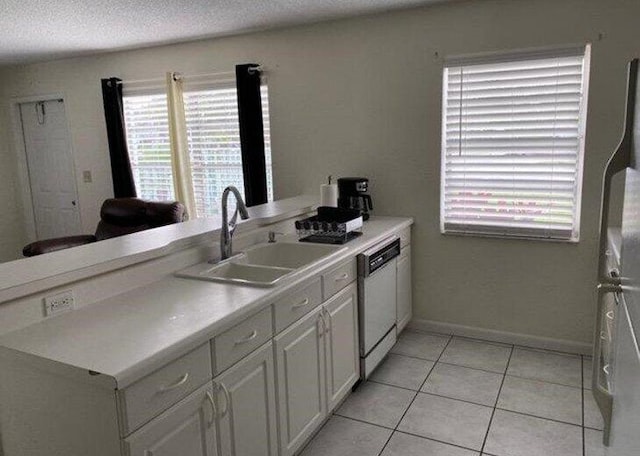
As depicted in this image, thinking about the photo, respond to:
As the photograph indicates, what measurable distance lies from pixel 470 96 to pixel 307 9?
1300mm

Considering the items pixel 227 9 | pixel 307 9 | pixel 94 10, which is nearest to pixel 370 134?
pixel 307 9

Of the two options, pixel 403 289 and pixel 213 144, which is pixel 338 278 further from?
pixel 213 144

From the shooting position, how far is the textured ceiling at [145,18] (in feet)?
10.4

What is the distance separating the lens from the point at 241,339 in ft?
5.87

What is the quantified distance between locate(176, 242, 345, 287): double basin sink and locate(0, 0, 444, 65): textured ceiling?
1.65 metres

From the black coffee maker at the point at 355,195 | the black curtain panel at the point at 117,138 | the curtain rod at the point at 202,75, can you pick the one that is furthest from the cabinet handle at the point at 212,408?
the black curtain panel at the point at 117,138

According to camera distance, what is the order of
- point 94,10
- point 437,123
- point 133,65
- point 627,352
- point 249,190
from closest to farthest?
1. point 627,352
2. point 94,10
3. point 437,123
4. point 249,190
5. point 133,65

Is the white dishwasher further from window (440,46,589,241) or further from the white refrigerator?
the white refrigerator

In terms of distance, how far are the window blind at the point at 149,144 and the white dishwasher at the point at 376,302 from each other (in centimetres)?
261

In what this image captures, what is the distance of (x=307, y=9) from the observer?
3363mm

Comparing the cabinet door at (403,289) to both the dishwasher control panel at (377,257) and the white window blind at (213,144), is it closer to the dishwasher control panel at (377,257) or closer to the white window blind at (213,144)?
the dishwasher control panel at (377,257)

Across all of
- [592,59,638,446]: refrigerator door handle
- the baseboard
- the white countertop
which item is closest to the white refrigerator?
[592,59,638,446]: refrigerator door handle

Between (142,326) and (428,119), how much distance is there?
2.60 metres

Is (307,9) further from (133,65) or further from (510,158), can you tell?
(133,65)
